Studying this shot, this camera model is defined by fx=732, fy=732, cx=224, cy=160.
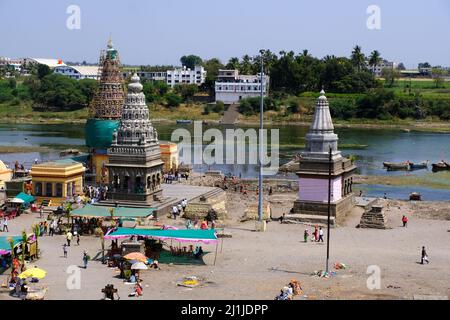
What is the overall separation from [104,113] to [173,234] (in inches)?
899

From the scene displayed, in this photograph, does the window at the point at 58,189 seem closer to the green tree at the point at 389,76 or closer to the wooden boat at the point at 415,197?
the wooden boat at the point at 415,197

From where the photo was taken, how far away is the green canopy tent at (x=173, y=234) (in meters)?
28.0

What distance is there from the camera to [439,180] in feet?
191

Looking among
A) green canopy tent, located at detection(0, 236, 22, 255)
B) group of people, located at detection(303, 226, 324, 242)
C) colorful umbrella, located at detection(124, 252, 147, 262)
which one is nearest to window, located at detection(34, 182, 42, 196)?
green canopy tent, located at detection(0, 236, 22, 255)

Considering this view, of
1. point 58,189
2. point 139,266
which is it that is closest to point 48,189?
point 58,189

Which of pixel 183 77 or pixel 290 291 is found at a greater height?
pixel 183 77

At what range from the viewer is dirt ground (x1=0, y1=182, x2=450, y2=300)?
943 inches

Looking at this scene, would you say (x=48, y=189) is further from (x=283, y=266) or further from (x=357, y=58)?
(x=357, y=58)

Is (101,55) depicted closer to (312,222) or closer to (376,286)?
(312,222)

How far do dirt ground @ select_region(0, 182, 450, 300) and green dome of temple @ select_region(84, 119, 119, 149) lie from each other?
11.8 meters

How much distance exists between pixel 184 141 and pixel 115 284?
6293 centimetres

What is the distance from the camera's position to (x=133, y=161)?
127 ft

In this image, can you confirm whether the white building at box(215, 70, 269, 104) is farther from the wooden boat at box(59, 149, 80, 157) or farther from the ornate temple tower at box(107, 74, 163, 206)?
the ornate temple tower at box(107, 74, 163, 206)

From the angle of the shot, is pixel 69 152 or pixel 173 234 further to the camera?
pixel 69 152
